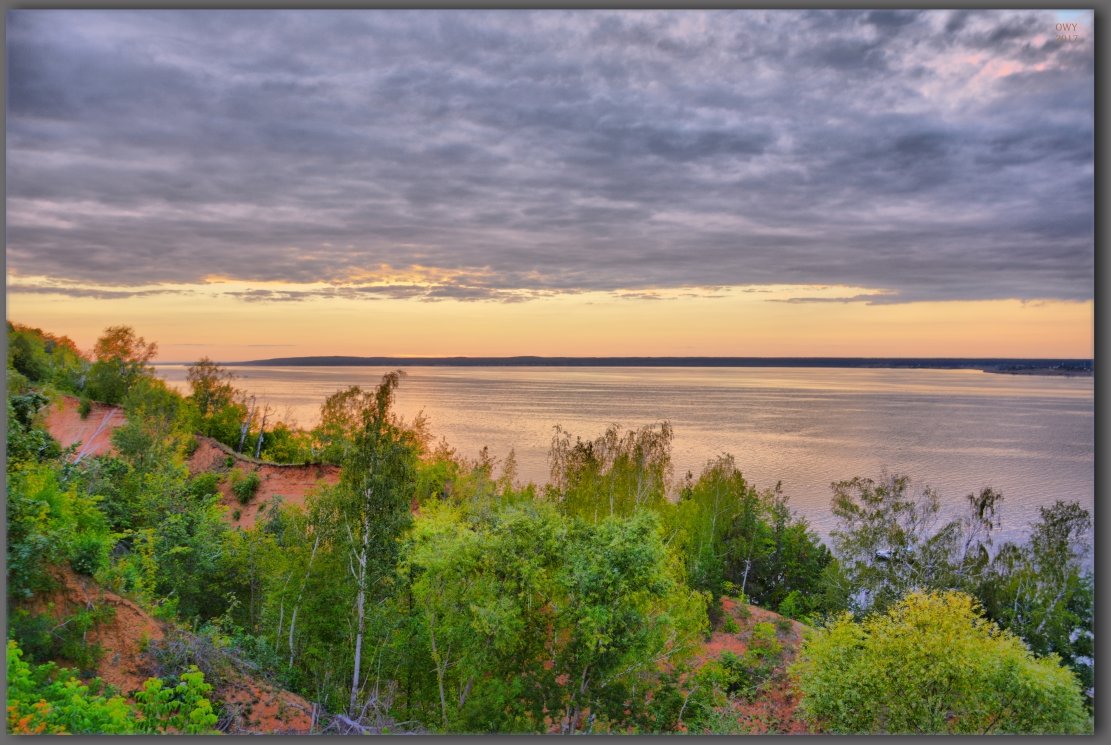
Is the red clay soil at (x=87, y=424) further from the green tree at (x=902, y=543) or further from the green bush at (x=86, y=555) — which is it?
the green tree at (x=902, y=543)

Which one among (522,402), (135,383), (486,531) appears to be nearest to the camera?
(486,531)

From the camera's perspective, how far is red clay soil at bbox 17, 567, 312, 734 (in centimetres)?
601

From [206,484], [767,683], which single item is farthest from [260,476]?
[767,683]

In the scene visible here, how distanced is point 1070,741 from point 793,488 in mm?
18171

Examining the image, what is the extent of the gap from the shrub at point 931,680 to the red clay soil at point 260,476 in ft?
42.3

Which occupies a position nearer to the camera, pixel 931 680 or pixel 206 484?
pixel 931 680

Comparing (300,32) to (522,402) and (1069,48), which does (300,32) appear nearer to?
(1069,48)

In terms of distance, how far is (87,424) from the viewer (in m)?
18.5

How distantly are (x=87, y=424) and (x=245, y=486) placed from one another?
188 inches

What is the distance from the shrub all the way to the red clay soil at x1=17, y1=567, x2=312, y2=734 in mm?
5574

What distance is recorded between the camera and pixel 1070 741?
5.35 m

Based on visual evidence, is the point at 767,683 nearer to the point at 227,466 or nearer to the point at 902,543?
the point at 902,543

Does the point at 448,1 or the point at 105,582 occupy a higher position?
the point at 448,1

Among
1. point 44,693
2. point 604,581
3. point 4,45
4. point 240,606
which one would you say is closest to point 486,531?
point 604,581
